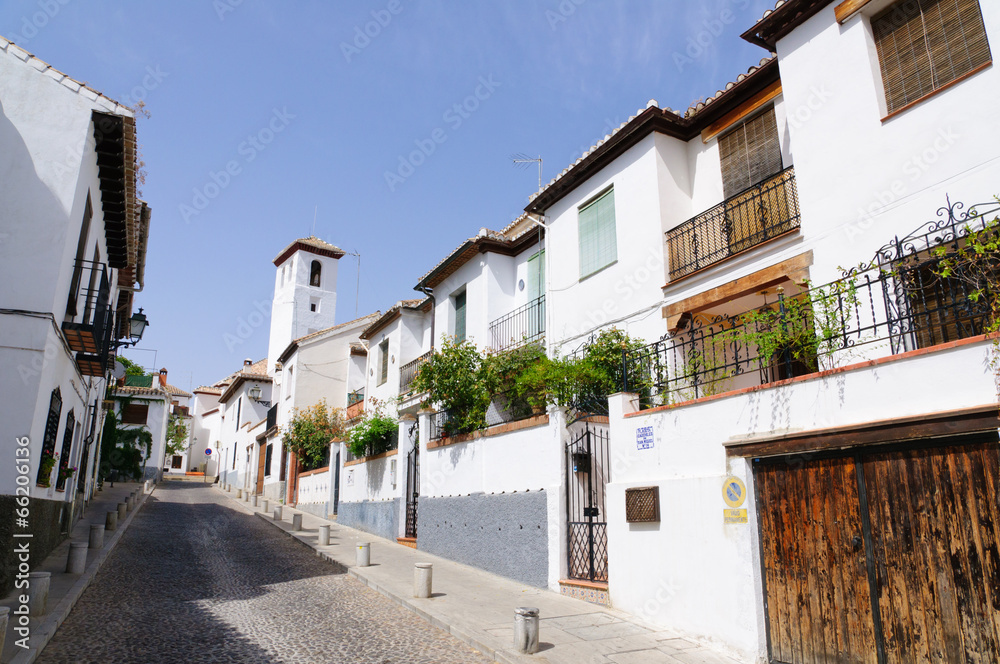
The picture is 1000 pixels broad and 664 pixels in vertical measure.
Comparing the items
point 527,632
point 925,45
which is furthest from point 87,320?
point 925,45

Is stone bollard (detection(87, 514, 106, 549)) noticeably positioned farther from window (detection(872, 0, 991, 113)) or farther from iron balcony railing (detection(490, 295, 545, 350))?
window (detection(872, 0, 991, 113))

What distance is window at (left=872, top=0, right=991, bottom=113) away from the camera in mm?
7711

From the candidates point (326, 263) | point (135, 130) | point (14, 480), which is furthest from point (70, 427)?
point (326, 263)

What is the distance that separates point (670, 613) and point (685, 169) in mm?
7868

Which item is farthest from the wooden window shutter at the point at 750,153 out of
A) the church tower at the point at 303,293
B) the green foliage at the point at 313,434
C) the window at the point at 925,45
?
the church tower at the point at 303,293

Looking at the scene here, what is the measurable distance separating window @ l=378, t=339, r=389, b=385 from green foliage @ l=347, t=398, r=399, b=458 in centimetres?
415

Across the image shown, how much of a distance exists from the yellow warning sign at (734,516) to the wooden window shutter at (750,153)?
232 inches

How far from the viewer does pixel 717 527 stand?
7.07 metres

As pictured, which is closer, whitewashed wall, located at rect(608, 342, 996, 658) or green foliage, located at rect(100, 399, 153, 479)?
whitewashed wall, located at rect(608, 342, 996, 658)

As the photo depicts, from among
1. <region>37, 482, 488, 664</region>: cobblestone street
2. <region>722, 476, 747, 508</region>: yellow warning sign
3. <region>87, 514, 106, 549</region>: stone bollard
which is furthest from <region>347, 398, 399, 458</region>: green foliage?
<region>722, 476, 747, 508</region>: yellow warning sign

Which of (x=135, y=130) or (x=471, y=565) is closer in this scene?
(x=135, y=130)

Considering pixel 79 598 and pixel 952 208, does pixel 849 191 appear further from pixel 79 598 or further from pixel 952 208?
pixel 79 598

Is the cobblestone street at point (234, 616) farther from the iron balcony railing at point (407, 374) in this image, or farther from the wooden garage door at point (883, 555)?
the iron balcony railing at point (407, 374)
